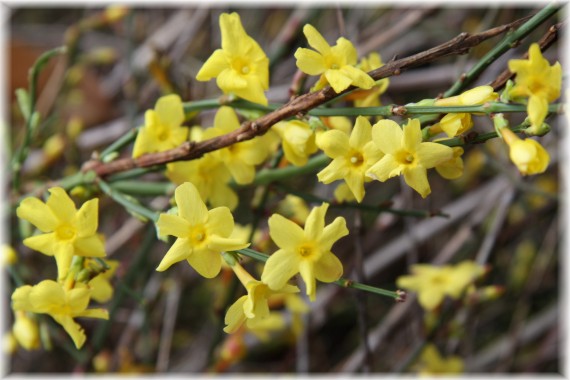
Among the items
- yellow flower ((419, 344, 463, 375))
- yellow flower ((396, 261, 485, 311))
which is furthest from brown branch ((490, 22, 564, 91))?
yellow flower ((419, 344, 463, 375))

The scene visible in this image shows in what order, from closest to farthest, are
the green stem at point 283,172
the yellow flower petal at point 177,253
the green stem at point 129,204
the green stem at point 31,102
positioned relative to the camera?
the yellow flower petal at point 177,253 → the green stem at point 129,204 → the green stem at point 283,172 → the green stem at point 31,102

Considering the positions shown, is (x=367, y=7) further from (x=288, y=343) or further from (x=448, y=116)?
(x=448, y=116)

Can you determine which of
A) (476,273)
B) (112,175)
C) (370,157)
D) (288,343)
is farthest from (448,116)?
(288,343)

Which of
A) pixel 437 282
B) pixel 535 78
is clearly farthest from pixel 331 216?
pixel 535 78

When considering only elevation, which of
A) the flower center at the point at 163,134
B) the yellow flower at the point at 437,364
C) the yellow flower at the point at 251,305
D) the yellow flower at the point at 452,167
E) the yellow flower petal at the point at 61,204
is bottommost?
the yellow flower at the point at 437,364

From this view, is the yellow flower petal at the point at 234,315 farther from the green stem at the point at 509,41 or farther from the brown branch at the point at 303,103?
the green stem at the point at 509,41

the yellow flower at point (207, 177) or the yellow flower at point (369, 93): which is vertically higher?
the yellow flower at point (369, 93)

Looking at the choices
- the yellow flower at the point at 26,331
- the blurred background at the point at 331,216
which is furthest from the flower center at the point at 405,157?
the blurred background at the point at 331,216

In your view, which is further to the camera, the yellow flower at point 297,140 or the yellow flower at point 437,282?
the yellow flower at point 437,282
